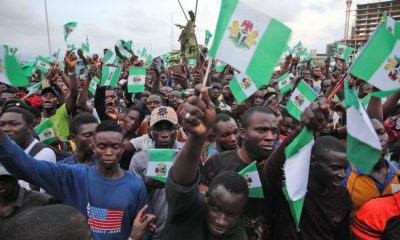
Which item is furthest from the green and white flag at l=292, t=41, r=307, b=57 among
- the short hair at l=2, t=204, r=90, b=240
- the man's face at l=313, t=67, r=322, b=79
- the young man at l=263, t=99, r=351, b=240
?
the short hair at l=2, t=204, r=90, b=240

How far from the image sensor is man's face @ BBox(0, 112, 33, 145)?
2.91 metres

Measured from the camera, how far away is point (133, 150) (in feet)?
11.7

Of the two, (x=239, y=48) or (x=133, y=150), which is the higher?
(x=239, y=48)

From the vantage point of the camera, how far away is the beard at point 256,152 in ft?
7.87

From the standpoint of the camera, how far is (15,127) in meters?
2.92

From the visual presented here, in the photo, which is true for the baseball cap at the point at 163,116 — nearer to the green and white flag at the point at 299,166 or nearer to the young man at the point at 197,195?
the young man at the point at 197,195

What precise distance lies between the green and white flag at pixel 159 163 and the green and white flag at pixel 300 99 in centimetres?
143

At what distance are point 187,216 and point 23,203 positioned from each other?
3.87 ft

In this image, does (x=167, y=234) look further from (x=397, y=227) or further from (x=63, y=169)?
(x=397, y=227)

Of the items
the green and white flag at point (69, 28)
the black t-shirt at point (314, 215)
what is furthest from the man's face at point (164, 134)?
the green and white flag at point (69, 28)

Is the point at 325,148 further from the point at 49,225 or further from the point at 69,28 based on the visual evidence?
the point at 69,28

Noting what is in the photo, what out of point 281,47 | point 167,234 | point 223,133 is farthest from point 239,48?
point 223,133

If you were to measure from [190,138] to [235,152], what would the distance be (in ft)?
3.22

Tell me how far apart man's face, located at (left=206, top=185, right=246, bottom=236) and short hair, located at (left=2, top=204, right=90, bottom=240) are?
76cm
